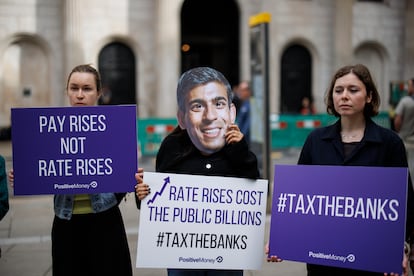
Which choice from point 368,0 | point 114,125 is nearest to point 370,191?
point 114,125

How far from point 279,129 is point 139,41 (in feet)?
20.8

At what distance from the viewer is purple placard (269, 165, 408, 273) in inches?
111

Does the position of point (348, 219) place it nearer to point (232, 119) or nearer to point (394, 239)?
point (394, 239)

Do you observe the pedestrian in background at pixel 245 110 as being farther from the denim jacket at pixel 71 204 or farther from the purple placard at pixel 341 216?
the purple placard at pixel 341 216

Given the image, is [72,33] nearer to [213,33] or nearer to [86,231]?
[213,33]

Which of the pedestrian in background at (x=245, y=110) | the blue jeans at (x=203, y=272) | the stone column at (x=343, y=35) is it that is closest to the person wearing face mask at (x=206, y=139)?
the blue jeans at (x=203, y=272)

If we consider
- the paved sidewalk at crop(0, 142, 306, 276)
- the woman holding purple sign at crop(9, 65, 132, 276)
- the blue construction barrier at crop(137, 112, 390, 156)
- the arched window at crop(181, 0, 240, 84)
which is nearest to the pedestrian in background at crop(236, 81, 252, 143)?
the paved sidewalk at crop(0, 142, 306, 276)

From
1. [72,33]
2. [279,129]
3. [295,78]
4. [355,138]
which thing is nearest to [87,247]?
[355,138]

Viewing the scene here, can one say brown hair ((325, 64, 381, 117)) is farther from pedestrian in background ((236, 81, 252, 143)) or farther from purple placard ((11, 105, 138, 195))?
pedestrian in background ((236, 81, 252, 143))

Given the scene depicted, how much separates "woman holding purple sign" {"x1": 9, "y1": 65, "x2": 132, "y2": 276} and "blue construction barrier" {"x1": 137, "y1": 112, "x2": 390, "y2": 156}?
12.0 meters

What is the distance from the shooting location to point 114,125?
334 centimetres

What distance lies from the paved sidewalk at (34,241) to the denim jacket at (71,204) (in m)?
2.38

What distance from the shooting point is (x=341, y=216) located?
9.70 ft

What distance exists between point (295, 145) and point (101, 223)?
1402 cm
